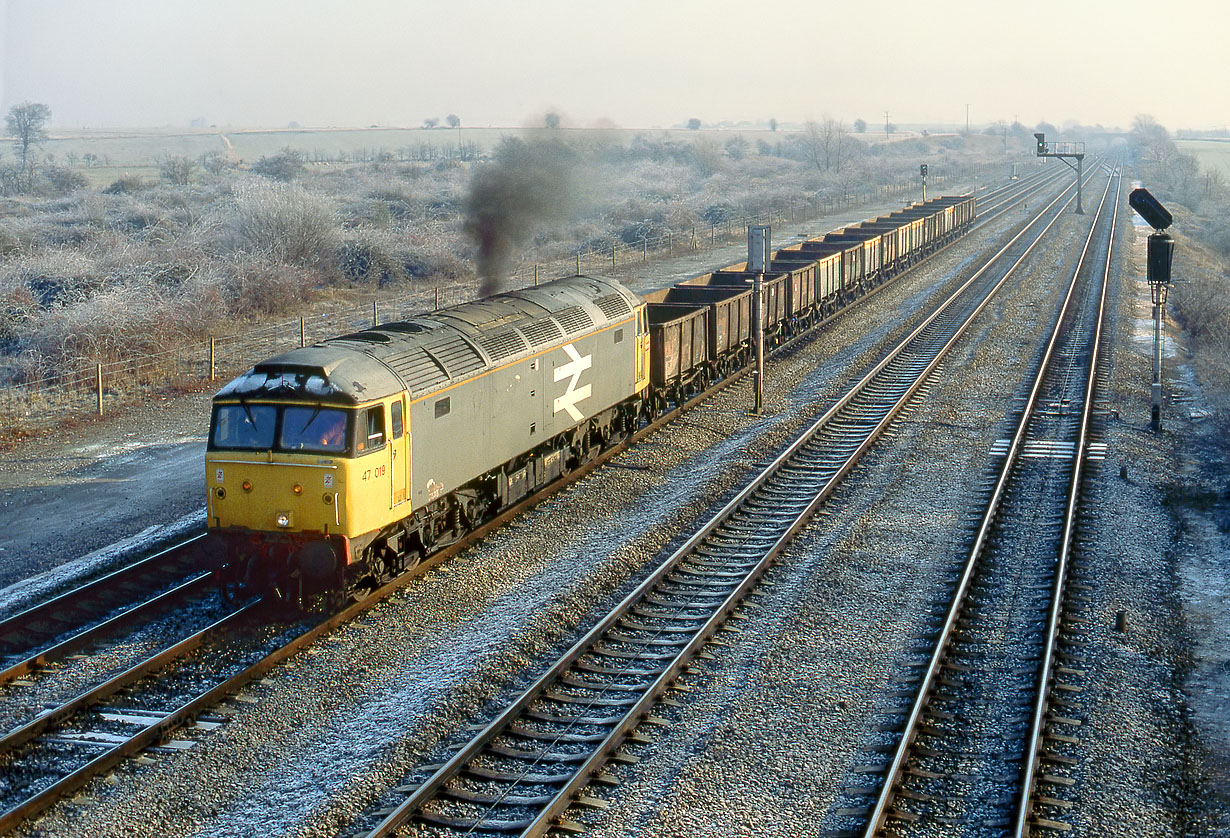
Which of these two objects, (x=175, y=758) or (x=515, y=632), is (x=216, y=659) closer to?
(x=175, y=758)

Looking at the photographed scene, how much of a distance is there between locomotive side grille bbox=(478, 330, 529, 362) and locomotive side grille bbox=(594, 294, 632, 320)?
3539mm

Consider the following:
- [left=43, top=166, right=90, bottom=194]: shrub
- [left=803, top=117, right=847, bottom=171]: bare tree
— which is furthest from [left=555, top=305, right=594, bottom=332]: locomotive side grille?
[left=803, top=117, right=847, bottom=171]: bare tree

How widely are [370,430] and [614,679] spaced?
13.2 ft

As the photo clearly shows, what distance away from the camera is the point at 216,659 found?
41.0 feet

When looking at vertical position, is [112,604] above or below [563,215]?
below

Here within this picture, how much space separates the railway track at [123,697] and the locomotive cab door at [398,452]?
4.13ft

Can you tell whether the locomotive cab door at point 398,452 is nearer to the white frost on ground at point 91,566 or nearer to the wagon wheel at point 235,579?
the wagon wheel at point 235,579

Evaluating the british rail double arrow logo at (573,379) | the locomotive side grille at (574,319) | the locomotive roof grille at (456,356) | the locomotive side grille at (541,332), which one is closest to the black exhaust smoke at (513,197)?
the locomotive side grille at (574,319)

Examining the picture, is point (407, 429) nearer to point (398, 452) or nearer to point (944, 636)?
point (398, 452)

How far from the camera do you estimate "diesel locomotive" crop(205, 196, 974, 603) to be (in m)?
13.2

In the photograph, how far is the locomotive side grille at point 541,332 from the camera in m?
17.5

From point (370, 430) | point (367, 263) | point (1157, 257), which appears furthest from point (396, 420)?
point (367, 263)

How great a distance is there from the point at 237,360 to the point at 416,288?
13296 mm

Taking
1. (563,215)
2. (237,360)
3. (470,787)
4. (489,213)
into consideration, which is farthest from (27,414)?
(470,787)
